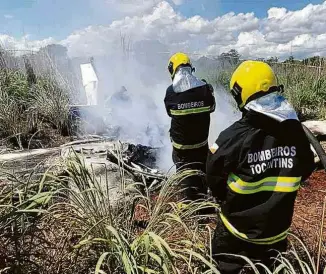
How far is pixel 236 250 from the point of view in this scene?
2.86 m

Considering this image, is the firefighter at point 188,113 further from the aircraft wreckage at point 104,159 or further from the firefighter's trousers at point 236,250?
the firefighter's trousers at point 236,250

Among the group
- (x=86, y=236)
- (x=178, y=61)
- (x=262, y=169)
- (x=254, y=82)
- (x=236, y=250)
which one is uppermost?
(x=178, y=61)

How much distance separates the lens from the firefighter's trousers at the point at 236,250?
2770mm

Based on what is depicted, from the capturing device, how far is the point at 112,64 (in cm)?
1275

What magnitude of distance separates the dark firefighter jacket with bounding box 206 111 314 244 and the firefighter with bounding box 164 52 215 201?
84.6 inches

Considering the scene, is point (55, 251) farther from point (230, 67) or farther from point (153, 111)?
point (230, 67)

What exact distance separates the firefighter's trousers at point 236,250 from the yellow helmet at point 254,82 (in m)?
0.84

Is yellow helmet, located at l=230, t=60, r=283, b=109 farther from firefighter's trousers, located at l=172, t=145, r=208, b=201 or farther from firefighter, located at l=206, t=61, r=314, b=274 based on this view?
firefighter's trousers, located at l=172, t=145, r=208, b=201

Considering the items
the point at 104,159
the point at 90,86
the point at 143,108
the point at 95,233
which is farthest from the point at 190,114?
the point at 90,86

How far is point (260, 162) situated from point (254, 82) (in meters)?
0.46

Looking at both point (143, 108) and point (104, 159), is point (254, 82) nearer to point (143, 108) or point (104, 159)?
point (104, 159)

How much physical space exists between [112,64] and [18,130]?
620cm

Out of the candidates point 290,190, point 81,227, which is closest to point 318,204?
point 290,190

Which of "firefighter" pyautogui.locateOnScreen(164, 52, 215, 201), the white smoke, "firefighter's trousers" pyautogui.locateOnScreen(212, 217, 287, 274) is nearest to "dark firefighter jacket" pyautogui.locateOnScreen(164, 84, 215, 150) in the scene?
"firefighter" pyautogui.locateOnScreen(164, 52, 215, 201)
